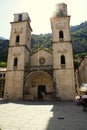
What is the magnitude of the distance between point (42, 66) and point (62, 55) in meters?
4.01

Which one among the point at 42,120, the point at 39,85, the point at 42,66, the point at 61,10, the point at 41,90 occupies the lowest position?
the point at 42,120

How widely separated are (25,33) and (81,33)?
55262mm

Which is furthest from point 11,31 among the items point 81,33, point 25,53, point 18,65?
point 81,33

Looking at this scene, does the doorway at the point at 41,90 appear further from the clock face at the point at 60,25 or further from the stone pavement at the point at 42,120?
the stone pavement at the point at 42,120

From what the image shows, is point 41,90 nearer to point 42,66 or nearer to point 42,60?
point 42,66

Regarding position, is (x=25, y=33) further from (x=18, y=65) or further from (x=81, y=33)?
(x=81, y=33)

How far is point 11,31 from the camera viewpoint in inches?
1099

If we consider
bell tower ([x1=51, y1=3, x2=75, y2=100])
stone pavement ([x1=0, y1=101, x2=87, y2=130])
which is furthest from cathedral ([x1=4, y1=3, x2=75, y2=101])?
stone pavement ([x1=0, y1=101, x2=87, y2=130])

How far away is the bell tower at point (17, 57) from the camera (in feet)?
76.4

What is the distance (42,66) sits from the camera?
23.8 meters

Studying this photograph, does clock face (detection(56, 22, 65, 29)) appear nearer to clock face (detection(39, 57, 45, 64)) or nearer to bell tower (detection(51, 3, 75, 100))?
bell tower (detection(51, 3, 75, 100))

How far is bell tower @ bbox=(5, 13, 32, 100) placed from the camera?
2328 cm

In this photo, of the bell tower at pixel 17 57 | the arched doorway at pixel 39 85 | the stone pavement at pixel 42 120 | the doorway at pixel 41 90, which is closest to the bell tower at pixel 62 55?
the arched doorway at pixel 39 85

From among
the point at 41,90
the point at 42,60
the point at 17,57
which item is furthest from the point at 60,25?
the point at 41,90
